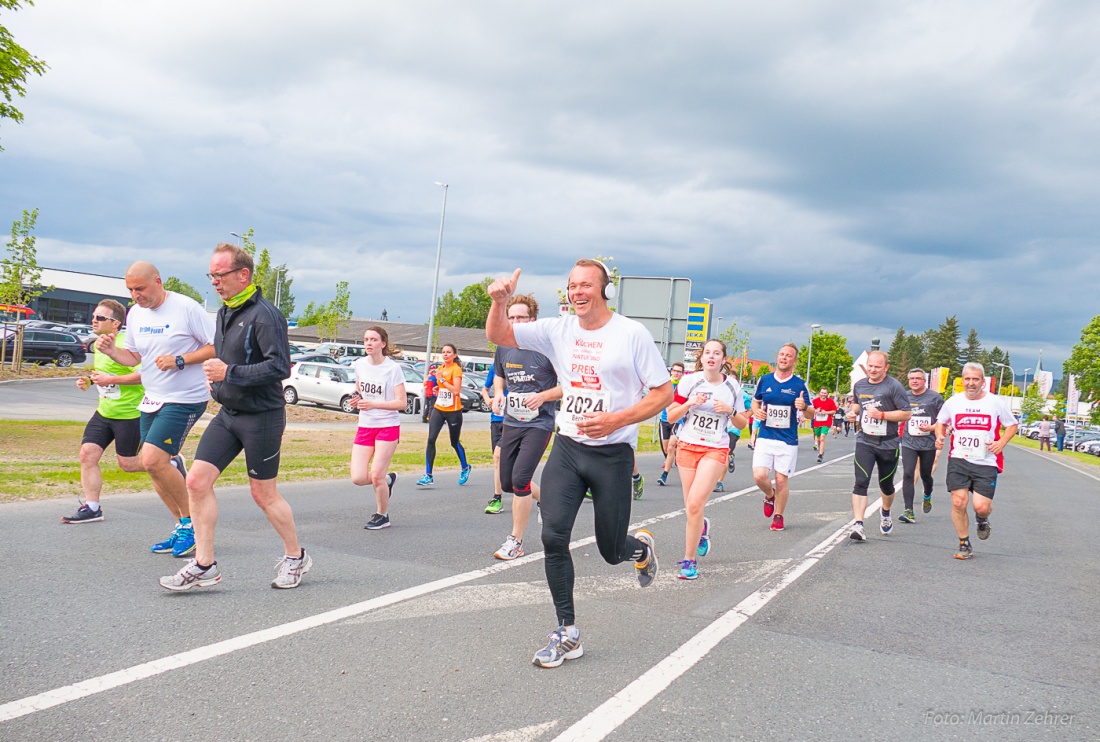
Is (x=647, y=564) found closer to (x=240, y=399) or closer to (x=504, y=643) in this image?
(x=504, y=643)

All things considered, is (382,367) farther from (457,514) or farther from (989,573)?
(989,573)

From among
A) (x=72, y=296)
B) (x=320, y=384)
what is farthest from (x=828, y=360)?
(x=320, y=384)

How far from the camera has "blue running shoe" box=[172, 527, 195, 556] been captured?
237 inches

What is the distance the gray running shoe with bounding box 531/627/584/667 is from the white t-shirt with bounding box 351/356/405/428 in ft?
13.5

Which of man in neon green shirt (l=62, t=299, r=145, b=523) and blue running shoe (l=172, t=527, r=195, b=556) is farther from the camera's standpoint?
man in neon green shirt (l=62, t=299, r=145, b=523)

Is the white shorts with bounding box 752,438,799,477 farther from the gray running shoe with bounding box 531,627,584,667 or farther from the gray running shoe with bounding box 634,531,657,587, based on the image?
the gray running shoe with bounding box 531,627,584,667

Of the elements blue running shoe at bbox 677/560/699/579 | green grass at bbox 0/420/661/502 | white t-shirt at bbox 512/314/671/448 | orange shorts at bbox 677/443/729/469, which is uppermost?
white t-shirt at bbox 512/314/671/448

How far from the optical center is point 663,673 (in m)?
4.02

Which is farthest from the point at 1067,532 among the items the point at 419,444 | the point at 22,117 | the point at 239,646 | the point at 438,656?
the point at 22,117

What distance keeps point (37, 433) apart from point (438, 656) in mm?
13132

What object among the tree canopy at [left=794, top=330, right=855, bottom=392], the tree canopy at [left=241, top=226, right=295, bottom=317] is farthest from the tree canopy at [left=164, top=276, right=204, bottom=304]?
the tree canopy at [left=794, top=330, right=855, bottom=392]

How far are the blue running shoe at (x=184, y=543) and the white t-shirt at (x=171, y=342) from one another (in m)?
0.98

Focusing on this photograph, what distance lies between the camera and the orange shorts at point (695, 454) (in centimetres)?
671

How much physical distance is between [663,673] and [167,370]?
398 cm
